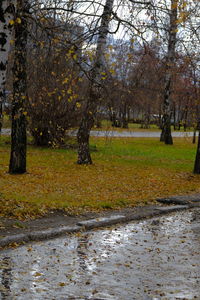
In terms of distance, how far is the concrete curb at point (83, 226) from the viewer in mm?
8062

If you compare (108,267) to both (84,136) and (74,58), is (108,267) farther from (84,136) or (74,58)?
(84,136)

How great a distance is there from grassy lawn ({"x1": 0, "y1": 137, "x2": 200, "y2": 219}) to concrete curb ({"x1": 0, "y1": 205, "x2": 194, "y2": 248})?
0.97 metres

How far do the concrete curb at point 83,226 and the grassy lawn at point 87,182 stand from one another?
0.97m

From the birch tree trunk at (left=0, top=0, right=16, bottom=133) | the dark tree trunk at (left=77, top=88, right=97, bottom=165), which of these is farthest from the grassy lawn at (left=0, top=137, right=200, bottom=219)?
the birch tree trunk at (left=0, top=0, right=16, bottom=133)

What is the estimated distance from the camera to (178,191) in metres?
14.9

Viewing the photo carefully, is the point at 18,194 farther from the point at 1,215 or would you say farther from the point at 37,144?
the point at 37,144

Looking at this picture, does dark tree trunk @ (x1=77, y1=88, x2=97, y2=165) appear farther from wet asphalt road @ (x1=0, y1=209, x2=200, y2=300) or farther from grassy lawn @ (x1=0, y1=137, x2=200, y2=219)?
wet asphalt road @ (x1=0, y1=209, x2=200, y2=300)

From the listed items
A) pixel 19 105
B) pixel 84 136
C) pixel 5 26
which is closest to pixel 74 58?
pixel 5 26

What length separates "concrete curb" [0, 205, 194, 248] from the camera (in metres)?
8.06

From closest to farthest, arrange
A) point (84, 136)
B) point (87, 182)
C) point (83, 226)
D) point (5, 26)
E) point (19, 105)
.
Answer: point (5, 26), point (83, 226), point (19, 105), point (87, 182), point (84, 136)

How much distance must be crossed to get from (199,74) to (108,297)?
20853mm

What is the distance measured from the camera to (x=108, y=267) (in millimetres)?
6754

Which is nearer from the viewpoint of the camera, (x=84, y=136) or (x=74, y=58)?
(x=74, y=58)

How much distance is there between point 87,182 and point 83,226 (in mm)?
6481
